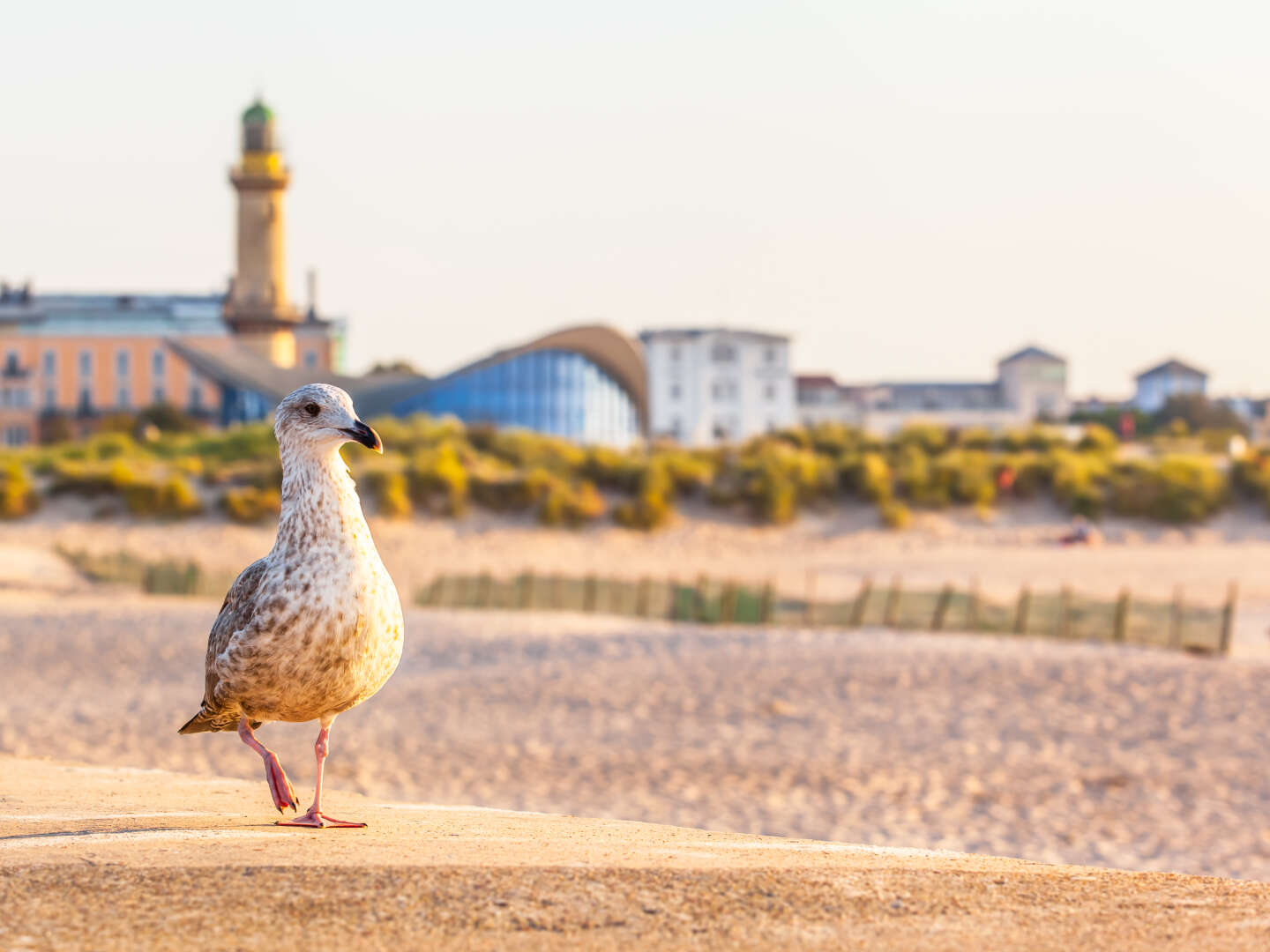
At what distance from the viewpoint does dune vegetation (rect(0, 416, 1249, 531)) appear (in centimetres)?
4241

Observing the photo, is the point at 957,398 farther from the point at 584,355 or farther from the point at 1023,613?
the point at 1023,613

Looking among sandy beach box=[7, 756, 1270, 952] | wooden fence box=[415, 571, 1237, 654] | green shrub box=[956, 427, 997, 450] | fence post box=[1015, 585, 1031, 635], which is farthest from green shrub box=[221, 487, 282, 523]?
sandy beach box=[7, 756, 1270, 952]

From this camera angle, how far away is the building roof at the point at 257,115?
77.5 metres

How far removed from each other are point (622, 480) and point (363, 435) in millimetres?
40715

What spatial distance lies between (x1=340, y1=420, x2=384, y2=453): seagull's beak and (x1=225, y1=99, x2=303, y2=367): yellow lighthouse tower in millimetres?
73060

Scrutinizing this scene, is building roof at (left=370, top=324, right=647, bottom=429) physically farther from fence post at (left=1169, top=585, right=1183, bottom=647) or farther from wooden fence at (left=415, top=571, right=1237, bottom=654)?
fence post at (left=1169, top=585, right=1183, bottom=647)

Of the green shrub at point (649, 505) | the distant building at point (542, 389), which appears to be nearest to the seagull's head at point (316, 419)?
the green shrub at point (649, 505)

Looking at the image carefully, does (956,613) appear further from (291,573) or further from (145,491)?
(145,491)

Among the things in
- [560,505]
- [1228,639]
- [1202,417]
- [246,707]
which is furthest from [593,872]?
[1202,417]

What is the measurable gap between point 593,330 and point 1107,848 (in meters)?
59.5

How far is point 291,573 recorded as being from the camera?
5199 millimetres

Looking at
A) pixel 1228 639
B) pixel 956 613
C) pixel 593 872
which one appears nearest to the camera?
pixel 593 872

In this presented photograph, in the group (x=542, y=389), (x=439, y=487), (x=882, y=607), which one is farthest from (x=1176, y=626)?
(x=542, y=389)

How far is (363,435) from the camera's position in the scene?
5102 mm
